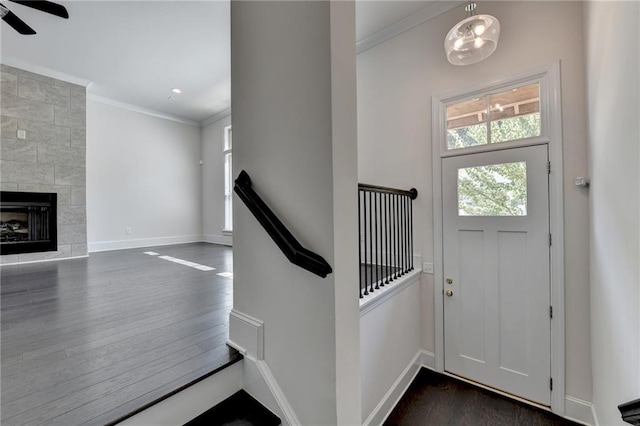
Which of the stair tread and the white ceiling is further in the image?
the white ceiling

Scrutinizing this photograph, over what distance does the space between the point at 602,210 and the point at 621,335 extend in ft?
2.45

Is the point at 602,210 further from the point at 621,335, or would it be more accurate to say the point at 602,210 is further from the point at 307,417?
the point at 307,417

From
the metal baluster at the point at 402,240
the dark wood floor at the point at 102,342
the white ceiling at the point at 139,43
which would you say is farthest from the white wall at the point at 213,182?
the metal baluster at the point at 402,240

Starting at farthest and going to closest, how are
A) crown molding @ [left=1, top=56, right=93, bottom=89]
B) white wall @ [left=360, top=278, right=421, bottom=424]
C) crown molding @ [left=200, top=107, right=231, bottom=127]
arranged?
crown molding @ [left=200, top=107, right=231, bottom=127]
crown molding @ [left=1, top=56, right=93, bottom=89]
white wall @ [left=360, top=278, right=421, bottom=424]

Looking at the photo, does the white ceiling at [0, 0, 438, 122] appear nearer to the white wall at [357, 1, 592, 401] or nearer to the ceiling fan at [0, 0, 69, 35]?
the ceiling fan at [0, 0, 69, 35]

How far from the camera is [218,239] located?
6574 millimetres

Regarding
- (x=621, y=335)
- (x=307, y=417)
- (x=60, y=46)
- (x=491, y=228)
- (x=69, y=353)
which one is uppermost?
(x=60, y=46)

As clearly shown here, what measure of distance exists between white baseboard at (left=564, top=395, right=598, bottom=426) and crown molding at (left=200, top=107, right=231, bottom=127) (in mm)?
6904

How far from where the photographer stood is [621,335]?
1.31 m

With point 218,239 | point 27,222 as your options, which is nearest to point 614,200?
point 218,239

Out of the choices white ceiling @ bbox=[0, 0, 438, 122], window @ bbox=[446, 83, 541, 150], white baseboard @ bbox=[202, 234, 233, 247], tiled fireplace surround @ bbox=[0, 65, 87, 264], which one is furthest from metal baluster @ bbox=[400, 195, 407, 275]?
tiled fireplace surround @ bbox=[0, 65, 87, 264]

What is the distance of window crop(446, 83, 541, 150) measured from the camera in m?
2.26

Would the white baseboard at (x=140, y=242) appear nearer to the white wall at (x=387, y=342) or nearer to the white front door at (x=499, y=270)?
the white wall at (x=387, y=342)

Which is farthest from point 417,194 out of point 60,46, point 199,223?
point 199,223
